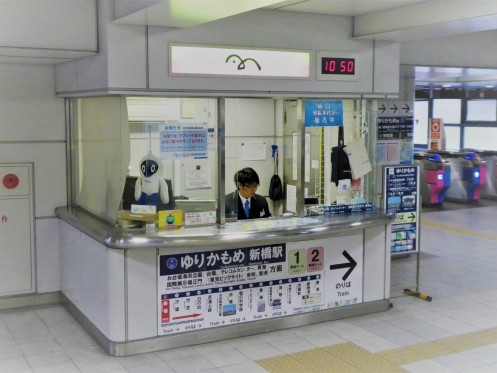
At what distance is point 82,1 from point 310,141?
2.42 metres

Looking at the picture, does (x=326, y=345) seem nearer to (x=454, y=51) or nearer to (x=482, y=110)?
(x=454, y=51)

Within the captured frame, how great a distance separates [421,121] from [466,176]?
5295mm

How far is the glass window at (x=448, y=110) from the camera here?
56.6 feet

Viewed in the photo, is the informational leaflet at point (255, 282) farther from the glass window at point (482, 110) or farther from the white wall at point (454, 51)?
the glass window at point (482, 110)

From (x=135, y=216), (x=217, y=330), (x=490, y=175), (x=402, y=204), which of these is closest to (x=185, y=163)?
(x=135, y=216)

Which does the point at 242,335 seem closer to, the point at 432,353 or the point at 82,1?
the point at 432,353

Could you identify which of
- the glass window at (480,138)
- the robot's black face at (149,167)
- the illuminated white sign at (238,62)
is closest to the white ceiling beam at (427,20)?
the illuminated white sign at (238,62)

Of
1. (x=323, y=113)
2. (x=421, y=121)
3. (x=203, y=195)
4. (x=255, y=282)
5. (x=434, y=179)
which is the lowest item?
(x=255, y=282)

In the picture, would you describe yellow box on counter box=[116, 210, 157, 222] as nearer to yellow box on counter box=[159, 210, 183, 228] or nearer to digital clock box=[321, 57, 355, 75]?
yellow box on counter box=[159, 210, 183, 228]

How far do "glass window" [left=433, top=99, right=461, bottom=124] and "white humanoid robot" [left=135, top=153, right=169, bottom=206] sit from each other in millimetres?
13287

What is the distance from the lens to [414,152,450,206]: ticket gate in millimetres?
13062

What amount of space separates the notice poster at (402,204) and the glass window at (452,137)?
10.8 meters

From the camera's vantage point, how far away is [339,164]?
636 cm

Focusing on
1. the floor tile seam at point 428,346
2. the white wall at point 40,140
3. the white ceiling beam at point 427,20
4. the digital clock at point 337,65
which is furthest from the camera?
the white wall at point 40,140
